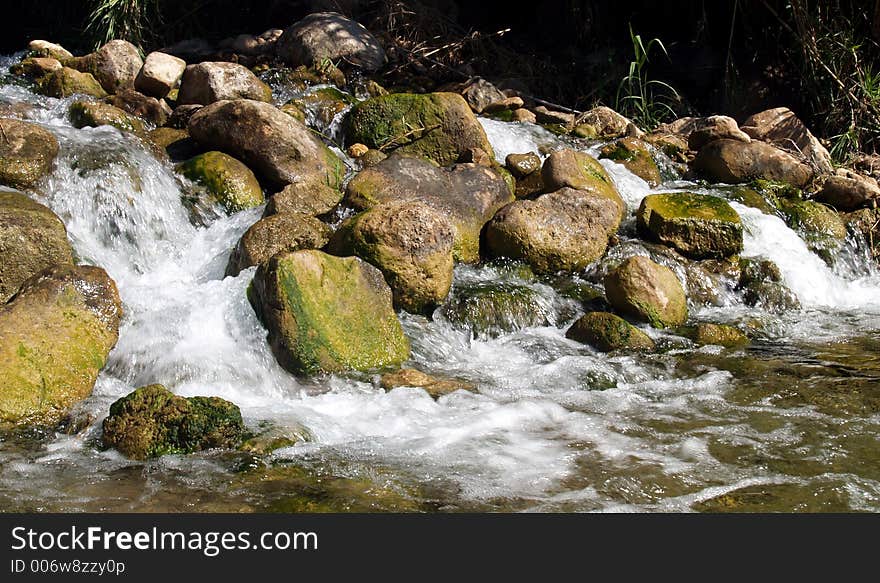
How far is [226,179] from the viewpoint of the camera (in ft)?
21.7

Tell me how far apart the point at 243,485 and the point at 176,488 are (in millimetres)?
226

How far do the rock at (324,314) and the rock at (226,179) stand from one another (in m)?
1.87

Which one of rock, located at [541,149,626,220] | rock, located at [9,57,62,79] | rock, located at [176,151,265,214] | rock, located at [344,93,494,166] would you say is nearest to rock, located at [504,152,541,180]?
rock, located at [344,93,494,166]

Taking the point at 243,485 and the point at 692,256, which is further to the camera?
the point at 692,256

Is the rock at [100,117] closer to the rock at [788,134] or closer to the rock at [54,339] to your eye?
the rock at [54,339]

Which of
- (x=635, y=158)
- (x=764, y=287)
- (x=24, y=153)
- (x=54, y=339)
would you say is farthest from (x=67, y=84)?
(x=764, y=287)

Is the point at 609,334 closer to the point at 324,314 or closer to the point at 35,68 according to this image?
the point at 324,314

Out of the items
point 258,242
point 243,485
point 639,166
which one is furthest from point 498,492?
point 639,166

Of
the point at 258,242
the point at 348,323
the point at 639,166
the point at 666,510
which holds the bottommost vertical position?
the point at 666,510

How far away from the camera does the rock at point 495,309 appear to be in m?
5.44

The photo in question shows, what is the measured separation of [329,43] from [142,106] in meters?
2.85

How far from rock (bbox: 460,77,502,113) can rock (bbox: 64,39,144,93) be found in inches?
131
